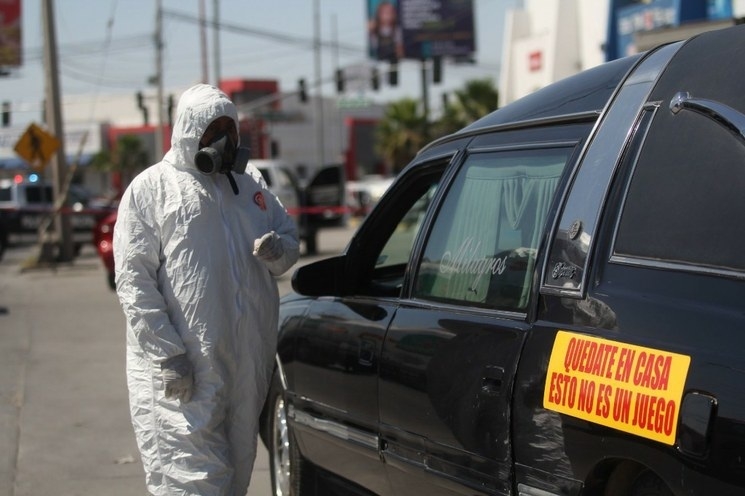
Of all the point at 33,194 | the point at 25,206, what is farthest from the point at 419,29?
the point at 25,206

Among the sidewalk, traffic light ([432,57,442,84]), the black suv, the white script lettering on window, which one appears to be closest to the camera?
the black suv

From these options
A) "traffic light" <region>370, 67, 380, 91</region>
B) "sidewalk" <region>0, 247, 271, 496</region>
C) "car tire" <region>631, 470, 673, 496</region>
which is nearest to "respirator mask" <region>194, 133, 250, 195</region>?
"car tire" <region>631, 470, 673, 496</region>

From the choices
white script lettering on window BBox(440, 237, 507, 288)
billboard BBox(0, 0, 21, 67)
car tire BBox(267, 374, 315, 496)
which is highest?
billboard BBox(0, 0, 21, 67)

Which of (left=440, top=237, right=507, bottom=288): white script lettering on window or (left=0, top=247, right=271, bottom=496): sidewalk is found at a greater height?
(left=440, top=237, right=507, bottom=288): white script lettering on window

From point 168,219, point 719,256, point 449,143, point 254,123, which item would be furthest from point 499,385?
point 254,123

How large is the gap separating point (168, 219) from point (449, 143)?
1150 mm

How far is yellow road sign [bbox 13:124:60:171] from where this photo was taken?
901 inches

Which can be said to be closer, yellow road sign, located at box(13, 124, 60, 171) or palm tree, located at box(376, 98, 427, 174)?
yellow road sign, located at box(13, 124, 60, 171)

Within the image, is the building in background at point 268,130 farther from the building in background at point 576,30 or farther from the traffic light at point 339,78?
the building in background at point 576,30

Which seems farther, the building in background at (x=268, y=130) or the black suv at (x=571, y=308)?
the building in background at (x=268, y=130)

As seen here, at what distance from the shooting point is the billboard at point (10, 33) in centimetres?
5384

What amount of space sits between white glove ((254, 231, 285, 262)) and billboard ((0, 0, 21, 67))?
5269cm

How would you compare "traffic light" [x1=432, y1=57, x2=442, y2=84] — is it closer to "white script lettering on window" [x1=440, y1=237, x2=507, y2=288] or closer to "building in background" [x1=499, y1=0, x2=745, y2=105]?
"building in background" [x1=499, y1=0, x2=745, y2=105]

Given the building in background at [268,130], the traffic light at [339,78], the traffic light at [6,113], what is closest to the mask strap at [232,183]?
the traffic light at [339,78]
